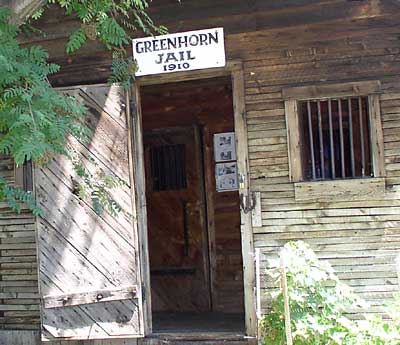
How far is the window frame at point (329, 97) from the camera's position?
516 centimetres

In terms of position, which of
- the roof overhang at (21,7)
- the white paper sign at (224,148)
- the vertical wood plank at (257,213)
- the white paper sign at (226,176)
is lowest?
the vertical wood plank at (257,213)

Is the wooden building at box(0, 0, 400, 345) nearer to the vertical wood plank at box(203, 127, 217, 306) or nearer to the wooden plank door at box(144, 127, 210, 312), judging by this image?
the vertical wood plank at box(203, 127, 217, 306)

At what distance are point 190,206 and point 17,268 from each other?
240 centimetres

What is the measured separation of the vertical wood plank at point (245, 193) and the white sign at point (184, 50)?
0.32 meters

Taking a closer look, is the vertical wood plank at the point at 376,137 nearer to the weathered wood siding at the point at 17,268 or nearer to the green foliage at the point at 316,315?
the green foliage at the point at 316,315

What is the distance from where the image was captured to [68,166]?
219 inches

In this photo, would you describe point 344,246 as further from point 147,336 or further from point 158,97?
point 158,97

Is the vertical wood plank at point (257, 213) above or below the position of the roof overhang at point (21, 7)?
below

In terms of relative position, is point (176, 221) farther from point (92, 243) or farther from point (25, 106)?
point (25, 106)

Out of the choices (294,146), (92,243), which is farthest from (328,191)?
(92,243)

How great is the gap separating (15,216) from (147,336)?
5.83 feet

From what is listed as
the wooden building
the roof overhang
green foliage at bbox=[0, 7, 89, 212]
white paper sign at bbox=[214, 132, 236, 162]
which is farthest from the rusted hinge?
the roof overhang

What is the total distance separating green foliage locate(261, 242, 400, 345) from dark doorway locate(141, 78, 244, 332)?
3001 mm

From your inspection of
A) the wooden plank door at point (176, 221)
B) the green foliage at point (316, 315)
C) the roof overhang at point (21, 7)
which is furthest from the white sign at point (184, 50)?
the wooden plank door at point (176, 221)
